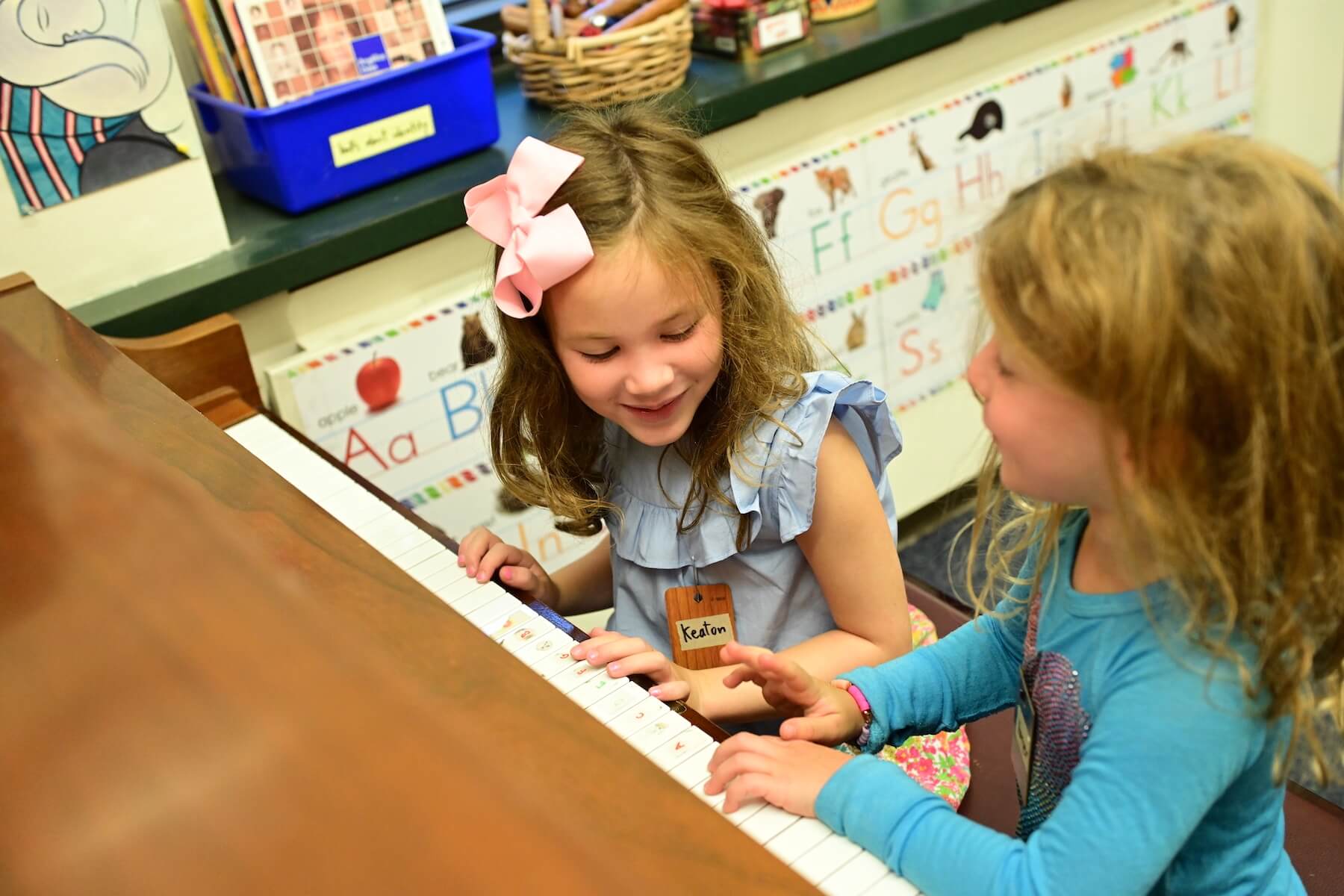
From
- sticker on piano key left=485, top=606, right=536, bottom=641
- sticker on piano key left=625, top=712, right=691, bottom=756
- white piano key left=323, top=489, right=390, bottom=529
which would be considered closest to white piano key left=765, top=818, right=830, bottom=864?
sticker on piano key left=625, top=712, right=691, bottom=756

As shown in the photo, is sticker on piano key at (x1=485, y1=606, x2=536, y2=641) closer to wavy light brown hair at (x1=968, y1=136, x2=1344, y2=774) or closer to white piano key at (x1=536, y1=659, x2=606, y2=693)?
white piano key at (x1=536, y1=659, x2=606, y2=693)

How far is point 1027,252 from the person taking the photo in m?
0.75

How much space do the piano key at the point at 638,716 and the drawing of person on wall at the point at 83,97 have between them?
3.45ft

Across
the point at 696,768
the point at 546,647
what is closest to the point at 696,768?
the point at 696,768

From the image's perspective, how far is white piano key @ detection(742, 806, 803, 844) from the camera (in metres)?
0.80

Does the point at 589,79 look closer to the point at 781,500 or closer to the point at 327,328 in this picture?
the point at 327,328

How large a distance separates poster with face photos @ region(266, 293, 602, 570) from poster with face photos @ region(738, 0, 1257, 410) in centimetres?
53

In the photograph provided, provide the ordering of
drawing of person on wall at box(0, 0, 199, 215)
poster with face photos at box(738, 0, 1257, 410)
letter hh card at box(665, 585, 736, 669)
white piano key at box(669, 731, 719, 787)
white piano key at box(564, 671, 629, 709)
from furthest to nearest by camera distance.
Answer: poster with face photos at box(738, 0, 1257, 410) < drawing of person on wall at box(0, 0, 199, 215) < letter hh card at box(665, 585, 736, 669) < white piano key at box(564, 671, 629, 709) < white piano key at box(669, 731, 719, 787)

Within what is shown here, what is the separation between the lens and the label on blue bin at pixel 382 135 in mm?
1796

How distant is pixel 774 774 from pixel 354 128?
1262 millimetres

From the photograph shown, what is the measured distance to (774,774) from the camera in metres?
0.81

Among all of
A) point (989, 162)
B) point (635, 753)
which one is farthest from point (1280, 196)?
point (989, 162)

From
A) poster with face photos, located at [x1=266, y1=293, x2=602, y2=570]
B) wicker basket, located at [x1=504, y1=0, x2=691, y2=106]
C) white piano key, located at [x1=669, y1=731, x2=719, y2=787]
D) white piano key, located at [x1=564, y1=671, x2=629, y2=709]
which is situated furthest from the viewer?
wicker basket, located at [x1=504, y1=0, x2=691, y2=106]

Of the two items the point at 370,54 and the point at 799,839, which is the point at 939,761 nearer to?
the point at 799,839
